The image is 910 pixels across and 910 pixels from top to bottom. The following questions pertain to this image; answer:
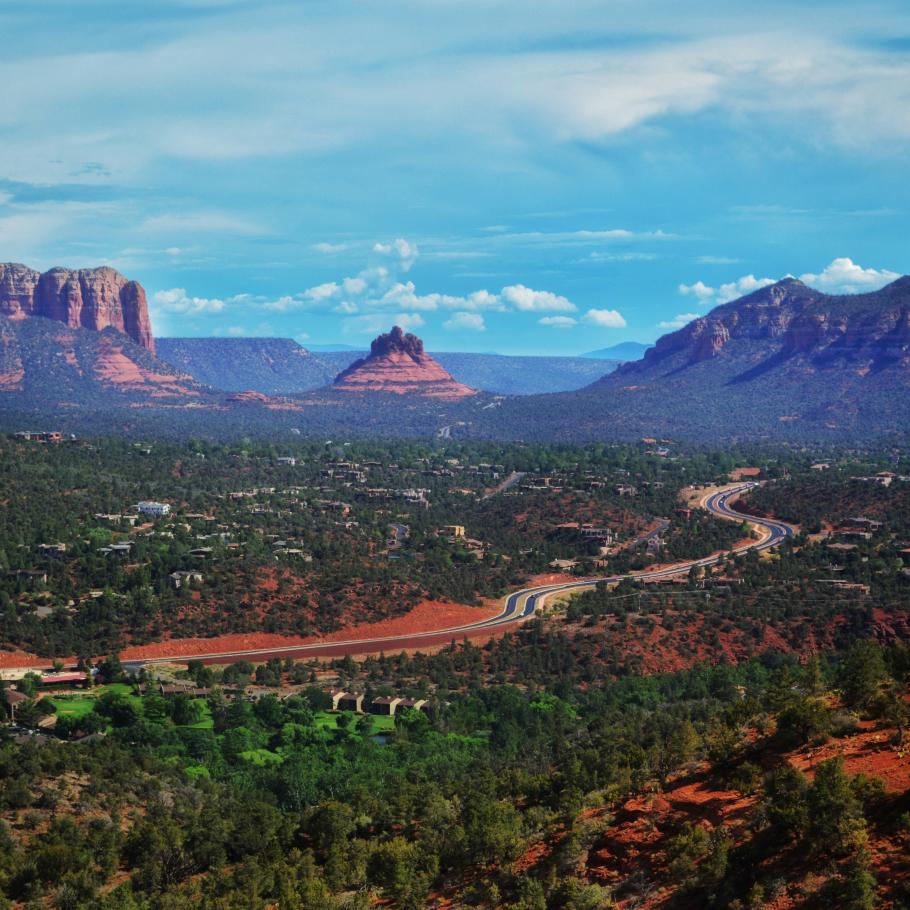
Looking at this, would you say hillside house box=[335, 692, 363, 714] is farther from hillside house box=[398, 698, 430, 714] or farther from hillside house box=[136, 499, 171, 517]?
hillside house box=[136, 499, 171, 517]

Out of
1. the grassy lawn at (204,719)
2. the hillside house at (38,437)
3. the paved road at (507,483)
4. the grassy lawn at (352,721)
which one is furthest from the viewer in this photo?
the paved road at (507,483)

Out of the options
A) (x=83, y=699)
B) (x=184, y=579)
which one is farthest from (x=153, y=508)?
(x=83, y=699)

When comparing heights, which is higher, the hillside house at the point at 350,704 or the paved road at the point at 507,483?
the paved road at the point at 507,483

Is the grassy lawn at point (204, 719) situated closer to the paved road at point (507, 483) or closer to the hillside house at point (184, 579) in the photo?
the hillside house at point (184, 579)

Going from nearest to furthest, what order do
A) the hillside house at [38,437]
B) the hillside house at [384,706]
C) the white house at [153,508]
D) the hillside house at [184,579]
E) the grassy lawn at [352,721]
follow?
the grassy lawn at [352,721] < the hillside house at [384,706] < the hillside house at [184,579] < the white house at [153,508] < the hillside house at [38,437]

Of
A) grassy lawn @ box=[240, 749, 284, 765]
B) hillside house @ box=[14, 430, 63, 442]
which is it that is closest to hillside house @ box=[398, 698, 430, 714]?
grassy lawn @ box=[240, 749, 284, 765]

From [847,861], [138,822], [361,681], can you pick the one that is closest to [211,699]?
[361,681]

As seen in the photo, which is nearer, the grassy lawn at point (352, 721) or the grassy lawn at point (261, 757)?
the grassy lawn at point (261, 757)

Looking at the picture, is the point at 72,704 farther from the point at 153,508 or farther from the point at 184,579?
the point at 153,508

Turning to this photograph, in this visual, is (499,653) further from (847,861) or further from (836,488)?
(836,488)

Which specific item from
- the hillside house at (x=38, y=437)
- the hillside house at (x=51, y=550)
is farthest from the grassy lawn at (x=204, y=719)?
the hillside house at (x=38, y=437)
